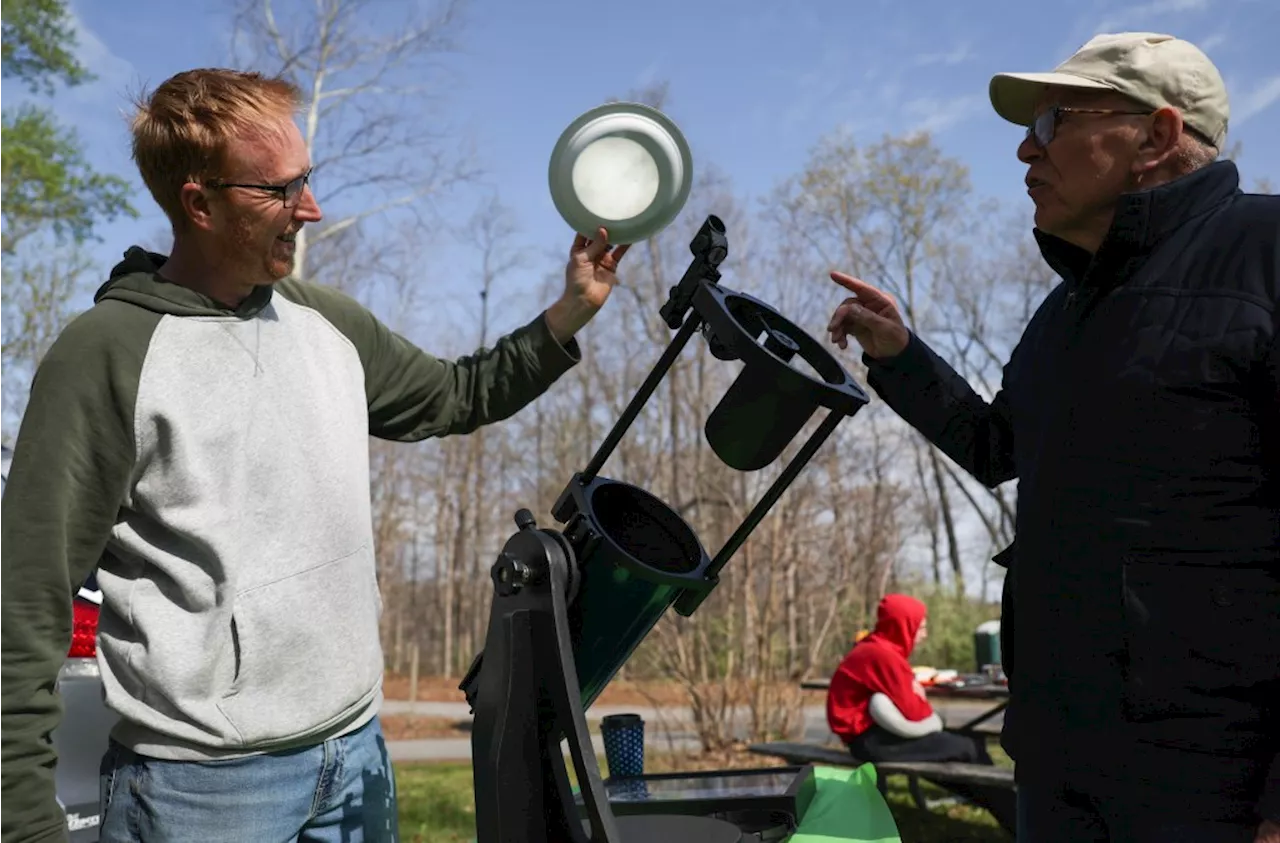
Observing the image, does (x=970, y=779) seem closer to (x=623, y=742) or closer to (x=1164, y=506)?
(x=623, y=742)

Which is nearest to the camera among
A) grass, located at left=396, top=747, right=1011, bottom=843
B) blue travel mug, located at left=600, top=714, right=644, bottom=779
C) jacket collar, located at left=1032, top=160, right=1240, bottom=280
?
jacket collar, located at left=1032, top=160, right=1240, bottom=280

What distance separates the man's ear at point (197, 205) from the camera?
1765mm

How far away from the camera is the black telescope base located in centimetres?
185

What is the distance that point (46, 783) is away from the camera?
1.49 metres

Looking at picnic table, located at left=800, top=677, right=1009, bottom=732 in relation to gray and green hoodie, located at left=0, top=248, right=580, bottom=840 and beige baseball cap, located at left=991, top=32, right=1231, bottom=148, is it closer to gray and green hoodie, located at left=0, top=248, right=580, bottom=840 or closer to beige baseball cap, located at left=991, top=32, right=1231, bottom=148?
beige baseball cap, located at left=991, top=32, right=1231, bottom=148

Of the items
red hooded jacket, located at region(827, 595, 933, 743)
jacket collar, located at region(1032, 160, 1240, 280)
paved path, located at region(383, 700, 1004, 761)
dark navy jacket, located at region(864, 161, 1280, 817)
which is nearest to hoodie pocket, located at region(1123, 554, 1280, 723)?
dark navy jacket, located at region(864, 161, 1280, 817)

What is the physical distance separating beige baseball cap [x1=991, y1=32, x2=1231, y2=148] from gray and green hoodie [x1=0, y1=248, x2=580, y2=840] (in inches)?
57.1

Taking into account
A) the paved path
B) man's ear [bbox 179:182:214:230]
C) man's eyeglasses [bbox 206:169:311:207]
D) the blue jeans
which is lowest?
the paved path

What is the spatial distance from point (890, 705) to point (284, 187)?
204 inches

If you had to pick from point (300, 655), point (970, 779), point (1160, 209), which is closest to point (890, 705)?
point (970, 779)

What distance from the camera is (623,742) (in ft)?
9.36

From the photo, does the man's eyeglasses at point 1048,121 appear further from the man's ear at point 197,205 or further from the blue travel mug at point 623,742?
the blue travel mug at point 623,742

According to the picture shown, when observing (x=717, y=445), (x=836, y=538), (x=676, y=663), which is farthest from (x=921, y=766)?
(x=836, y=538)

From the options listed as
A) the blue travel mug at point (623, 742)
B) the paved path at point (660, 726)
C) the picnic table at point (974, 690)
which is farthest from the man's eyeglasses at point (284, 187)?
the paved path at point (660, 726)
